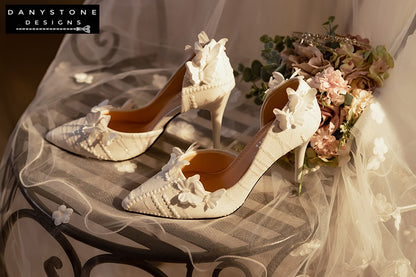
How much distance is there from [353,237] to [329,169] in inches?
6.9

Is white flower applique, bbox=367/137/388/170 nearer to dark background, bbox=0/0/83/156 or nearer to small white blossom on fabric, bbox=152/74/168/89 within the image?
small white blossom on fabric, bbox=152/74/168/89

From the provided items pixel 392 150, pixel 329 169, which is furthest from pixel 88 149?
pixel 392 150

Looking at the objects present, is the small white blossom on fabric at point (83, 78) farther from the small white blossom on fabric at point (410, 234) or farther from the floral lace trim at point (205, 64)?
the small white blossom on fabric at point (410, 234)

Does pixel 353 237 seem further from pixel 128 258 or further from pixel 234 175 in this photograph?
pixel 128 258

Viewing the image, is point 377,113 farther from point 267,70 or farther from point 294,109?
point 267,70

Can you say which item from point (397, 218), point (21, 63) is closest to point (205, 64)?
point (397, 218)

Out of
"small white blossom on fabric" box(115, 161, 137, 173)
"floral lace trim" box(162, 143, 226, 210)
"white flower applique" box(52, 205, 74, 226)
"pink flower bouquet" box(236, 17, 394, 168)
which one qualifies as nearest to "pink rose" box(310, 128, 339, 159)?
"pink flower bouquet" box(236, 17, 394, 168)

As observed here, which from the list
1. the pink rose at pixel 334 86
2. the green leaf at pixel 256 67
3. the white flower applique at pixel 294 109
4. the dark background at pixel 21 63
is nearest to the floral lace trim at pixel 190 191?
the white flower applique at pixel 294 109

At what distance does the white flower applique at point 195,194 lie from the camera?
0.86m

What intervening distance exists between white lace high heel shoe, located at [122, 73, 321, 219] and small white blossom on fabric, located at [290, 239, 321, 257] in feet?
0.44

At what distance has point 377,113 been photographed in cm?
94

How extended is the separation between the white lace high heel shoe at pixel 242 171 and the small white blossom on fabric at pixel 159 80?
471mm

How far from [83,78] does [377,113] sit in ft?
2.70

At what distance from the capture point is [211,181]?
1.00 metres
